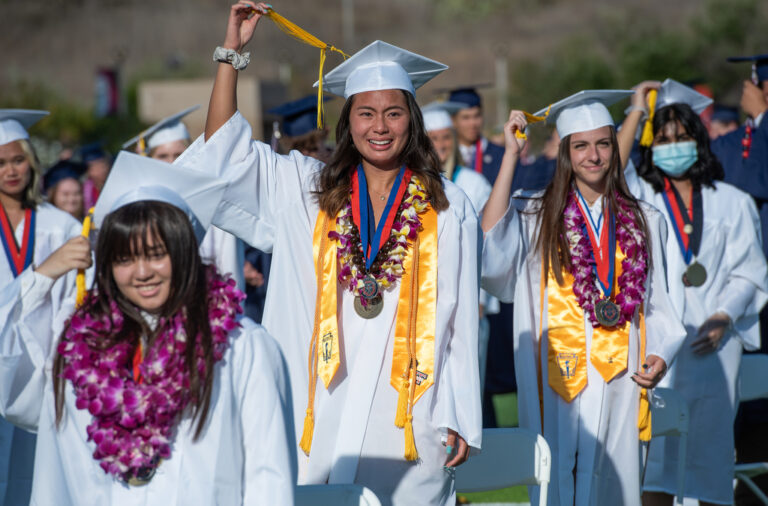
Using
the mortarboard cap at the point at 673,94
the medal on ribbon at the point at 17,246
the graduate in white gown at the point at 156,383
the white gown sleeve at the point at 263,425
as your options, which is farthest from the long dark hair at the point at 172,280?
the mortarboard cap at the point at 673,94

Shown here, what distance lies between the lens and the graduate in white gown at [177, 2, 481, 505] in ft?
12.5

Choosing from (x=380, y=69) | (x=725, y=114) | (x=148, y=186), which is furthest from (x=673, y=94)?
(x=725, y=114)

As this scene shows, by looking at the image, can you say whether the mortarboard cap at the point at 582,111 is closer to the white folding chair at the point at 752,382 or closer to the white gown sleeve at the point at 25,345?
the white folding chair at the point at 752,382

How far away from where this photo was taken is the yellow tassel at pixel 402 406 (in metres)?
3.76

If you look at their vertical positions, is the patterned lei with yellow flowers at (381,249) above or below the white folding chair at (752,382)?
above

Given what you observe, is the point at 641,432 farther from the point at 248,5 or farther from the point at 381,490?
the point at 248,5

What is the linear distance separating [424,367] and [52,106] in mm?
50294

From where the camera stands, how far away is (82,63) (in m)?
93.0

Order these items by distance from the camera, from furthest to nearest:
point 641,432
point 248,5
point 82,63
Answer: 1. point 82,63
2. point 641,432
3. point 248,5

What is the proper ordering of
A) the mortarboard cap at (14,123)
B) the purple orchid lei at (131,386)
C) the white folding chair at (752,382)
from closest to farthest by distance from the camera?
the purple orchid lei at (131,386) < the mortarboard cap at (14,123) < the white folding chair at (752,382)

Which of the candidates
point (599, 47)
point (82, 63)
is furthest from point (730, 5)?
point (82, 63)

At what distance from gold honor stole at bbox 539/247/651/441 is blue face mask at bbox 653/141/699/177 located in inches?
50.2

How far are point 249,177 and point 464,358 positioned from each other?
108cm

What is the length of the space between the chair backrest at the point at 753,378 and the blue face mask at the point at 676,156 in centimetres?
129
